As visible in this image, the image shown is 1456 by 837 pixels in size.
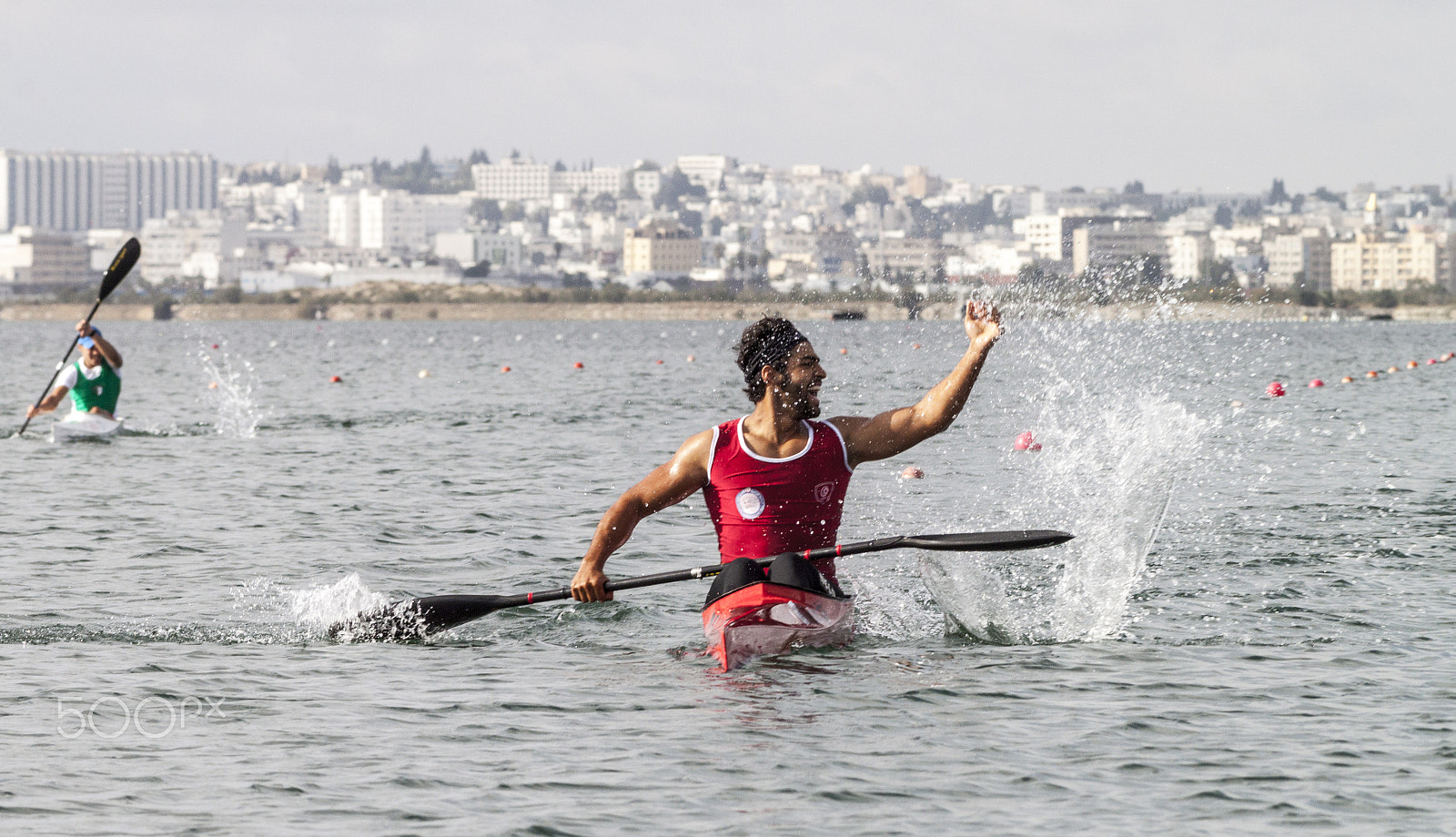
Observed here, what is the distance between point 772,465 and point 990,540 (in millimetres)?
1609

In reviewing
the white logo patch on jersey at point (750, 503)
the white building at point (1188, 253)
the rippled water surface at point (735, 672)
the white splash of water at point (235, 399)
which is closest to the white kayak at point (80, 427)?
the rippled water surface at point (735, 672)

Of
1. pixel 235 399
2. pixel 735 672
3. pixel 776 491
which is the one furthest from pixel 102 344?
pixel 776 491

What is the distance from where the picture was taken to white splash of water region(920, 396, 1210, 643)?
12.5 metres

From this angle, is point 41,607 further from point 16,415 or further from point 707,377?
point 707,377

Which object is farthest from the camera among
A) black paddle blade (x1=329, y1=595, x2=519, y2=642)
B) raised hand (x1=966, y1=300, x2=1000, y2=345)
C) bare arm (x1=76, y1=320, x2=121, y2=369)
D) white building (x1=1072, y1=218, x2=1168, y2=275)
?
white building (x1=1072, y1=218, x2=1168, y2=275)

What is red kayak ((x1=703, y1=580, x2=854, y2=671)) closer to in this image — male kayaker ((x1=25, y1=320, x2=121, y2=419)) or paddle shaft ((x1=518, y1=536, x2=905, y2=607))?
paddle shaft ((x1=518, y1=536, x2=905, y2=607))

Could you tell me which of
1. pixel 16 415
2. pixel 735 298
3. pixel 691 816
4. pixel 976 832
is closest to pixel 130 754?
pixel 691 816

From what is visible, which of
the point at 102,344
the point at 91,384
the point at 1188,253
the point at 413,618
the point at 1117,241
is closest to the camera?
the point at 413,618

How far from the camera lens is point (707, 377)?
185 feet

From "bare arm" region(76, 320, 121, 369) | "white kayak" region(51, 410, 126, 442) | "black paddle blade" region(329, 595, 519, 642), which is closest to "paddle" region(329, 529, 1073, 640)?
"black paddle blade" region(329, 595, 519, 642)

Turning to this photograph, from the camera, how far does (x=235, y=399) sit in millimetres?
39719

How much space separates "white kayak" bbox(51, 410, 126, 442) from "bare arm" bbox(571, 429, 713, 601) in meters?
20.3

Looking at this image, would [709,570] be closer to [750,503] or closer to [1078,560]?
[750,503]

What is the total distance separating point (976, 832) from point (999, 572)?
293 inches
